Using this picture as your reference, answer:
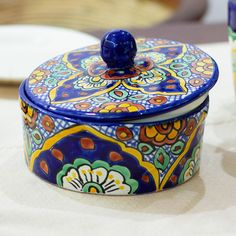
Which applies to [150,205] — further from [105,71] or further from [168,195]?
[105,71]

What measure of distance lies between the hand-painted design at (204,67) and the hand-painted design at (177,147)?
0.22 ft

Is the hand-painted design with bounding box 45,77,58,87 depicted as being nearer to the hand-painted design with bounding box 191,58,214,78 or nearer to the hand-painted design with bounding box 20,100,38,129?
the hand-painted design with bounding box 20,100,38,129

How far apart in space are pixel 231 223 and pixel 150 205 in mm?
77

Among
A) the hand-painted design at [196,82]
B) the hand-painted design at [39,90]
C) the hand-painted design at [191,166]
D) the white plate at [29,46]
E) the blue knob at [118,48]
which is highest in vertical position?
the blue knob at [118,48]

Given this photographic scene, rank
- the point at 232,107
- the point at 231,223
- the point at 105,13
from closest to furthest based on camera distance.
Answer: the point at 231,223 < the point at 232,107 < the point at 105,13

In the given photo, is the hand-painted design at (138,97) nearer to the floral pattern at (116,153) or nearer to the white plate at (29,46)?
the floral pattern at (116,153)

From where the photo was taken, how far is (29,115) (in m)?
0.60

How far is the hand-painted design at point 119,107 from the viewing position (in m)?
0.56

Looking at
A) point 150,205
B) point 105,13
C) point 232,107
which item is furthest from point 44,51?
point 105,13

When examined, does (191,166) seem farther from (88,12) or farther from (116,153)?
(88,12)

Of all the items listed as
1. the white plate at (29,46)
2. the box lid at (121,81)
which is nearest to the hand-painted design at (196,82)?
the box lid at (121,81)

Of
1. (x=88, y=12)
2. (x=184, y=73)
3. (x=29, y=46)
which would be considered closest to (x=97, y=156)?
(x=184, y=73)

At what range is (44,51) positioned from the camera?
3.06 ft

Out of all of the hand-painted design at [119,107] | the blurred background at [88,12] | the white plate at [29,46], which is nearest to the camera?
the hand-painted design at [119,107]
